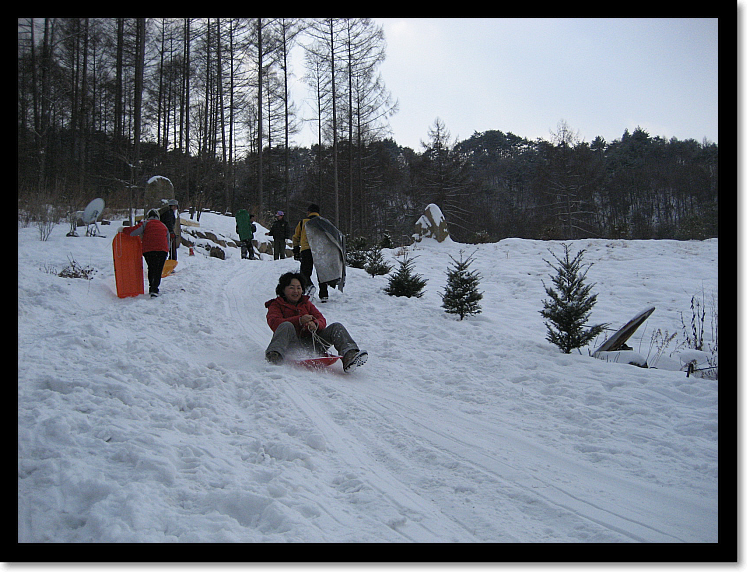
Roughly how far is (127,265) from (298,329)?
4709mm

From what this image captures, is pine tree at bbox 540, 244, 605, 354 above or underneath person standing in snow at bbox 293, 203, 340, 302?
underneath

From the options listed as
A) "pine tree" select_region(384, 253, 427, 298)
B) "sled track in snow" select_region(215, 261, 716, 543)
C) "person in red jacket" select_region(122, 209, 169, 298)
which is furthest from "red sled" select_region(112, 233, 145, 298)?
"sled track in snow" select_region(215, 261, 716, 543)

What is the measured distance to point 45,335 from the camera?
4797mm

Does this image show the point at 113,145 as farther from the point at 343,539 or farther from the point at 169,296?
the point at 343,539

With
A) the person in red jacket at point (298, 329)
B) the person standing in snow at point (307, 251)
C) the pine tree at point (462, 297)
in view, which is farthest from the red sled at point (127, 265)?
the pine tree at point (462, 297)

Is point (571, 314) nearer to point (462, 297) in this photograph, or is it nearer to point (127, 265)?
point (462, 297)

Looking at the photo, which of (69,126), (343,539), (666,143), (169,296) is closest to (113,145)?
(69,126)

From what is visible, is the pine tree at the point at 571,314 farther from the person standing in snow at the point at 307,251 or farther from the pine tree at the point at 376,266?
the pine tree at the point at 376,266

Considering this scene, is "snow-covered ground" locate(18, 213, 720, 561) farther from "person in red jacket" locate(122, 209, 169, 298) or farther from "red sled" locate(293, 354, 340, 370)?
"person in red jacket" locate(122, 209, 169, 298)

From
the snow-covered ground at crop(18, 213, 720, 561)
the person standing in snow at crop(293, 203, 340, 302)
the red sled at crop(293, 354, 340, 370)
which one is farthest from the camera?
the person standing in snow at crop(293, 203, 340, 302)

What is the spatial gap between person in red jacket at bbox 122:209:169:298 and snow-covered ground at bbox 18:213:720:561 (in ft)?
5.25

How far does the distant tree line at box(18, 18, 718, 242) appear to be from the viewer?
18906 mm

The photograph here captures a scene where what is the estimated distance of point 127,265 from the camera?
811 centimetres

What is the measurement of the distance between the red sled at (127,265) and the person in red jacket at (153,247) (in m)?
0.16
